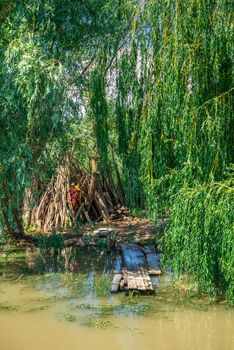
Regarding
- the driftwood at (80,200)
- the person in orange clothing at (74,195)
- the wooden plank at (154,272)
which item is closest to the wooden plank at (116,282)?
the wooden plank at (154,272)

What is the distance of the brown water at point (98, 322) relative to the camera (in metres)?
6.29

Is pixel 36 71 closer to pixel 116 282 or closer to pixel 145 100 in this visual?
pixel 145 100

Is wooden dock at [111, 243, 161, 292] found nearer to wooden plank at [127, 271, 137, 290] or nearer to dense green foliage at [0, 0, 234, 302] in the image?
wooden plank at [127, 271, 137, 290]

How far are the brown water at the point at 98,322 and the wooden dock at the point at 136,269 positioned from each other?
29cm

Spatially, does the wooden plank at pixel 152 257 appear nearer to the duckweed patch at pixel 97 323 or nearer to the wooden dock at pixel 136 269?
the wooden dock at pixel 136 269

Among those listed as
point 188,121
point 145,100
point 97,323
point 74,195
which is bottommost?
point 97,323

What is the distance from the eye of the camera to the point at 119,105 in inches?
359

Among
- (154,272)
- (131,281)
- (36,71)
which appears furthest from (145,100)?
(154,272)

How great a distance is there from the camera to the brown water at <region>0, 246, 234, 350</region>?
6.29 metres

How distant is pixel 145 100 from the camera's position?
8297 millimetres

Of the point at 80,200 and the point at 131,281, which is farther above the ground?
the point at 80,200

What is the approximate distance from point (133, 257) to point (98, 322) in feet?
10.2

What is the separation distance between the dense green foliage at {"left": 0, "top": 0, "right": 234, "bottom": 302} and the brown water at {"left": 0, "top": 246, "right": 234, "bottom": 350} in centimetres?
52

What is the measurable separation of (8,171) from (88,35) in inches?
114
